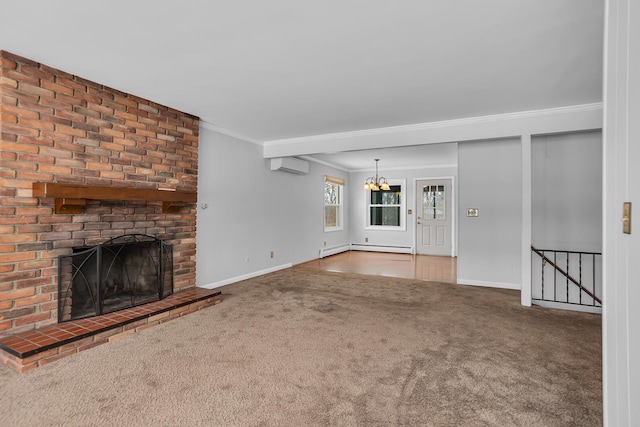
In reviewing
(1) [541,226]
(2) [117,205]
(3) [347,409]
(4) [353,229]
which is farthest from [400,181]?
(3) [347,409]

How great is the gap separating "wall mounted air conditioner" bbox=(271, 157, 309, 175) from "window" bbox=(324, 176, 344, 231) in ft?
4.68

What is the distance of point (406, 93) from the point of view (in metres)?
3.48

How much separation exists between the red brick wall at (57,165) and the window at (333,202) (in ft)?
15.8

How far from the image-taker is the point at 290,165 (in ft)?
20.5

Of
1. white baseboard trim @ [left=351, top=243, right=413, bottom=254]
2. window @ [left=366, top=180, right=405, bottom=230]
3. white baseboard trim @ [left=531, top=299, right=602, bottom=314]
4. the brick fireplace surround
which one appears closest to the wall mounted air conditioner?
the brick fireplace surround

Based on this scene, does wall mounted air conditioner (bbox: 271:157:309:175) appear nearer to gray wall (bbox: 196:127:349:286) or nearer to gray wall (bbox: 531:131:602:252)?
gray wall (bbox: 196:127:349:286)

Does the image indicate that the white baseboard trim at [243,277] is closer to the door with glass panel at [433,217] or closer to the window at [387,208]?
the window at [387,208]

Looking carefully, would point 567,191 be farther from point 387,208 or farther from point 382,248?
point 382,248

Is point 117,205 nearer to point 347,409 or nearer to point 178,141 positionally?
point 178,141

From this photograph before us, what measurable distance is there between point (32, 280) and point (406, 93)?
3.78 m

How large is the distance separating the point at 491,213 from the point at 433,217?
3510 millimetres

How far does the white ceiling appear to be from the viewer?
2113mm

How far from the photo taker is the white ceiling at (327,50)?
83.2 inches

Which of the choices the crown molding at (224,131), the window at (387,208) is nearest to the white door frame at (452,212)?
the window at (387,208)
